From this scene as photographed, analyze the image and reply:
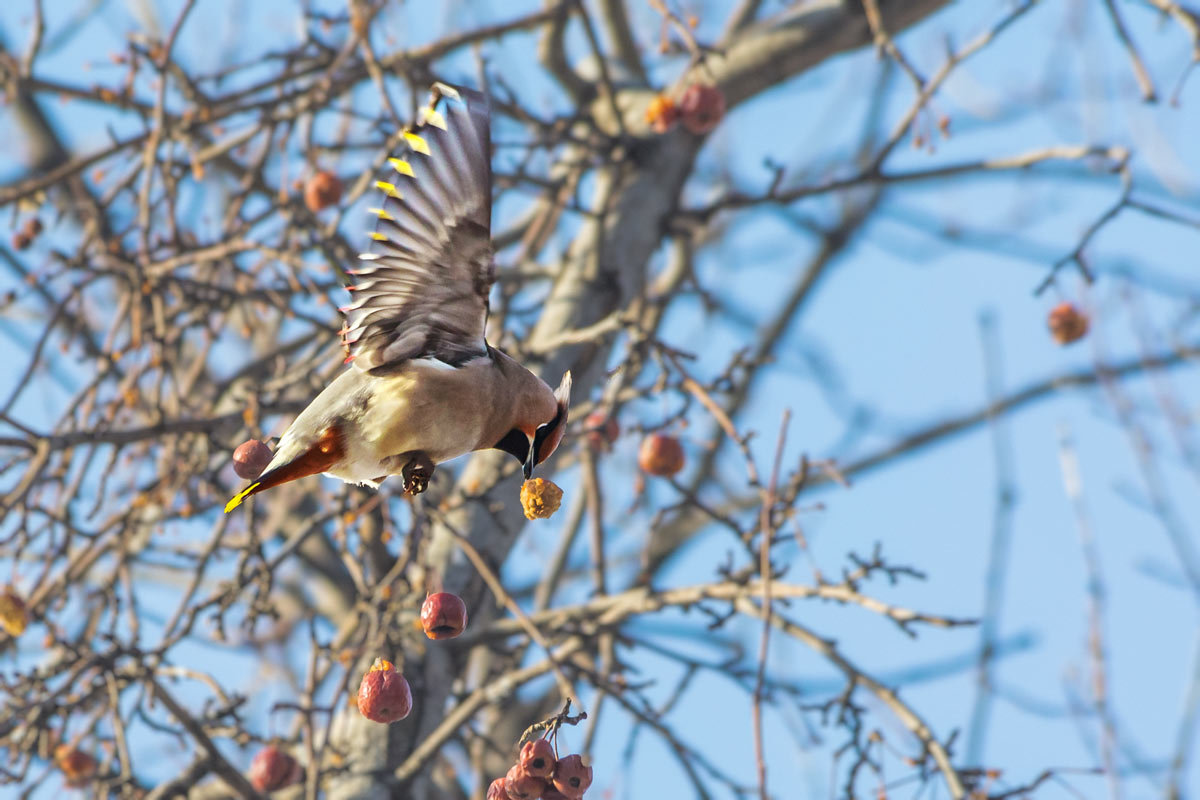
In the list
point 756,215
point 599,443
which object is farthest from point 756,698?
point 756,215

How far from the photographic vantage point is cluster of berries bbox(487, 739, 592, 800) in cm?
218

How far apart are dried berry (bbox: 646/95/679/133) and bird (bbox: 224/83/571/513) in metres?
1.87

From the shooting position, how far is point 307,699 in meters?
3.04

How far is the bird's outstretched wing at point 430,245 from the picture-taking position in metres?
2.09

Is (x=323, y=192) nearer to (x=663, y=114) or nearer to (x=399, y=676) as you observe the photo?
(x=663, y=114)

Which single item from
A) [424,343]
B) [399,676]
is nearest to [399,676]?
[399,676]

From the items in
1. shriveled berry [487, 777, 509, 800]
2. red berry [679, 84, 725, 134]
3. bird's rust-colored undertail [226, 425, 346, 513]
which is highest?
red berry [679, 84, 725, 134]

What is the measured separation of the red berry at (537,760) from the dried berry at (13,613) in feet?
5.01

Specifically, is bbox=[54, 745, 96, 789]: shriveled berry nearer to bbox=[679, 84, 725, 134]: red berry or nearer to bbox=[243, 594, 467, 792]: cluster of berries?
bbox=[243, 594, 467, 792]: cluster of berries

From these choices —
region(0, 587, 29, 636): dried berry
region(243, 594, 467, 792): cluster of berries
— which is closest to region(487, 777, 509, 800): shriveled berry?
region(243, 594, 467, 792): cluster of berries

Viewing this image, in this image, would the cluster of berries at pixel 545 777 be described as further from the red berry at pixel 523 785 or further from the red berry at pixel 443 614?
the red berry at pixel 443 614

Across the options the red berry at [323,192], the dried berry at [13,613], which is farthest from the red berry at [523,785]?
the red berry at [323,192]

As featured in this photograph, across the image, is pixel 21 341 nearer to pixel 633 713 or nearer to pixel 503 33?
pixel 503 33

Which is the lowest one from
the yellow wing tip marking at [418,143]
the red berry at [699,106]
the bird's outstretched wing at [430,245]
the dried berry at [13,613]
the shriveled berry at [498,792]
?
the shriveled berry at [498,792]
